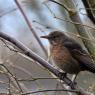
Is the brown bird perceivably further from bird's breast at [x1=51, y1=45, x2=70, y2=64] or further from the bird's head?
the bird's head

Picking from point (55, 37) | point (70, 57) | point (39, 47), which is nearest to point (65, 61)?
point (70, 57)

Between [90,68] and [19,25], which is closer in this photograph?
[90,68]

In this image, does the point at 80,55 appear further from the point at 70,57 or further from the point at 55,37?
the point at 55,37

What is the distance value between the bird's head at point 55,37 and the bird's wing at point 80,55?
0.46 ft

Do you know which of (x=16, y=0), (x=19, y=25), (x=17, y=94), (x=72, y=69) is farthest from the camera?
(x=19, y=25)

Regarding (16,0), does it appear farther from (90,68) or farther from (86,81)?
(86,81)

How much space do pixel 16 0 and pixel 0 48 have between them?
754 mm

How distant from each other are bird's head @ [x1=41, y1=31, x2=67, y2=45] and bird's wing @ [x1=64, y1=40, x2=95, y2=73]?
5.5 inches

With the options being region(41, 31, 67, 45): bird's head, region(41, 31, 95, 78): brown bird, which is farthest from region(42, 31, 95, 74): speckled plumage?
region(41, 31, 67, 45): bird's head

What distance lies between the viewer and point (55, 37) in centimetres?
560

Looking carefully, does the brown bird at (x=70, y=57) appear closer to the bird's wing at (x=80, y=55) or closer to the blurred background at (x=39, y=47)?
the bird's wing at (x=80, y=55)

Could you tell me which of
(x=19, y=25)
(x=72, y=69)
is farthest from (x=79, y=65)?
(x=19, y=25)

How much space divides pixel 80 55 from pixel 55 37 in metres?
0.57

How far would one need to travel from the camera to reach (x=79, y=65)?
16.9 ft
